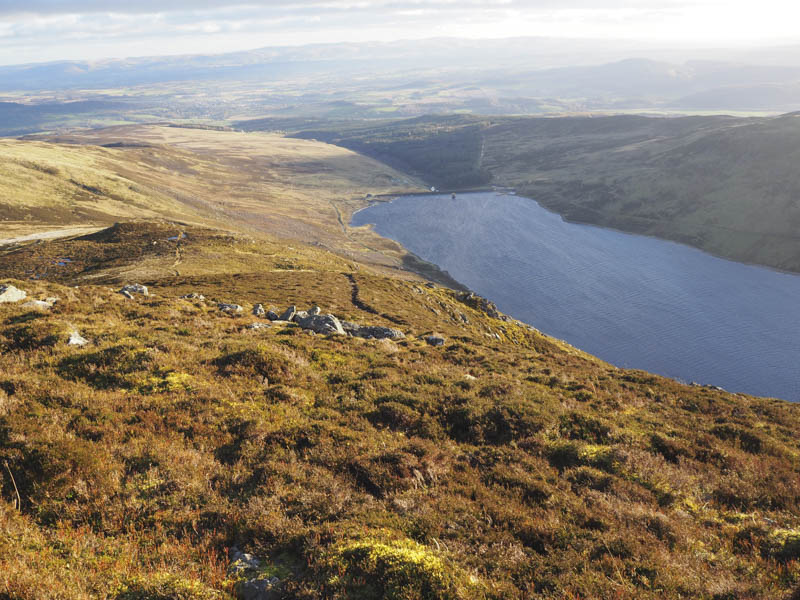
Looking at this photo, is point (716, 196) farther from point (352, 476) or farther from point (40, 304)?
point (40, 304)

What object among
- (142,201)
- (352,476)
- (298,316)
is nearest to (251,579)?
(352,476)

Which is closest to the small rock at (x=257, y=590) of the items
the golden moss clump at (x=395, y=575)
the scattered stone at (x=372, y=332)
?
the golden moss clump at (x=395, y=575)

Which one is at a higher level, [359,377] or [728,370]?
[359,377]

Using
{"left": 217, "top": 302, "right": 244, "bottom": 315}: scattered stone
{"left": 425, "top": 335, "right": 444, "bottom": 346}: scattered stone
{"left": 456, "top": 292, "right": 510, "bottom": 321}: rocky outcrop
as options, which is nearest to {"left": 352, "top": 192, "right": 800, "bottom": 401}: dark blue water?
{"left": 456, "top": 292, "right": 510, "bottom": 321}: rocky outcrop

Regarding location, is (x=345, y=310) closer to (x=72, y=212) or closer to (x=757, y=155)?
(x=72, y=212)

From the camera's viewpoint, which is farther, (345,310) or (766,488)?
(345,310)

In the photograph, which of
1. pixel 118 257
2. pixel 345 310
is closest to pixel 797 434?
pixel 345 310
